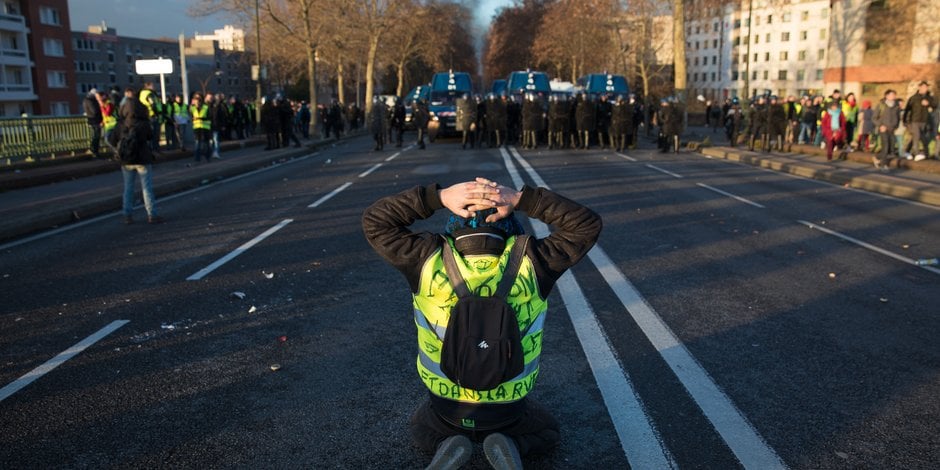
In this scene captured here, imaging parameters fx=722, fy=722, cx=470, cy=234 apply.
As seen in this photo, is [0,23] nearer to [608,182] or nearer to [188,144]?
[188,144]

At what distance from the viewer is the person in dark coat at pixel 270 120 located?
2730 centimetres

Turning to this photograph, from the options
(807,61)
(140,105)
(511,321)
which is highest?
(807,61)

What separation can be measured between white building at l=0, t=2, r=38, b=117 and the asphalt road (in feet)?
184

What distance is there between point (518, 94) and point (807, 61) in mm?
76140

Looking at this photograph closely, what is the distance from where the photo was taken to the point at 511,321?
2945 mm

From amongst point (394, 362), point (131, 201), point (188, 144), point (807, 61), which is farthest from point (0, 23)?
point (807, 61)

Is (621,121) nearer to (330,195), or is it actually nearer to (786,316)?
(330,195)

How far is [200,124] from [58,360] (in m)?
17.2

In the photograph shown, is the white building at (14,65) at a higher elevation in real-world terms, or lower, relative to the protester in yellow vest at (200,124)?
higher

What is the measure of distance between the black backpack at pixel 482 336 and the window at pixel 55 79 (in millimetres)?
71281

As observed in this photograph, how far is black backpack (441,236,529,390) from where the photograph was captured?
2.92 meters

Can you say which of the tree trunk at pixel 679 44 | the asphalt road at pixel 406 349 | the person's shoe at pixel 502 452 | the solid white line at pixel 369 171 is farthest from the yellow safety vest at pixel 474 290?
the tree trunk at pixel 679 44

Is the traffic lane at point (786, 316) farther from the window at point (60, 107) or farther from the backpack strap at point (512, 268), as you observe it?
the window at point (60, 107)

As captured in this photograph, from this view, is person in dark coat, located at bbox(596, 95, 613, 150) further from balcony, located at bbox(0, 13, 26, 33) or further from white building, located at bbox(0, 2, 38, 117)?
balcony, located at bbox(0, 13, 26, 33)
